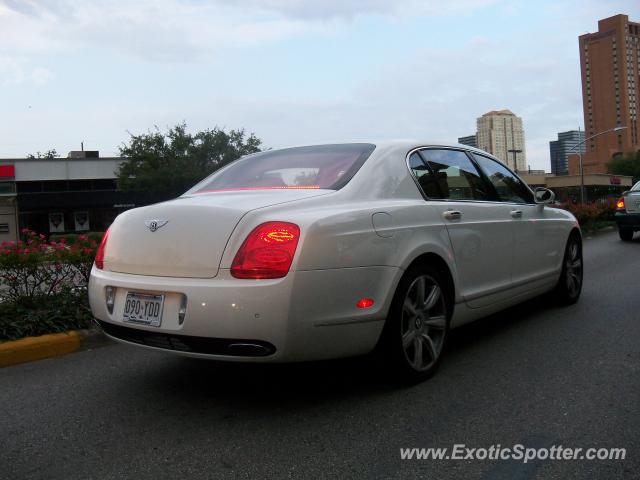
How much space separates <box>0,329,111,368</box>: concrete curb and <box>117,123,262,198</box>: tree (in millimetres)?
34701

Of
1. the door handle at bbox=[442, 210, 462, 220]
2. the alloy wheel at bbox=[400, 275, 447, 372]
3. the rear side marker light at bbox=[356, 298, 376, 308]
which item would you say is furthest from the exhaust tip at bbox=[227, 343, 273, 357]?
the door handle at bbox=[442, 210, 462, 220]

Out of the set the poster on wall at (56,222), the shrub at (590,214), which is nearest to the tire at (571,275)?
the shrub at (590,214)

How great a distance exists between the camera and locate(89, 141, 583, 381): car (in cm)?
292

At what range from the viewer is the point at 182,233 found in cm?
316

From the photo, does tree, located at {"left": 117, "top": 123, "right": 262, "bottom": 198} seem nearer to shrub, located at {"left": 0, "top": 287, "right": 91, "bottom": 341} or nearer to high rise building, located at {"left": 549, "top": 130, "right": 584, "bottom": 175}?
shrub, located at {"left": 0, "top": 287, "right": 91, "bottom": 341}

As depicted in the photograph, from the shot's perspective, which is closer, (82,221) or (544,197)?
(544,197)

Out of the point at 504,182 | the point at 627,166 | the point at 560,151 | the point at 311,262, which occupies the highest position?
the point at 560,151

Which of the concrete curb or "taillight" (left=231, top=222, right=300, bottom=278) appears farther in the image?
the concrete curb

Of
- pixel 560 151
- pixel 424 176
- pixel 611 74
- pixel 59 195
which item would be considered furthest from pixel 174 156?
pixel 560 151

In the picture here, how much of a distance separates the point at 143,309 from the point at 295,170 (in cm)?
132

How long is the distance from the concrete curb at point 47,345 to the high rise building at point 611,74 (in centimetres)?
8896

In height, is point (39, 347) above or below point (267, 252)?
below

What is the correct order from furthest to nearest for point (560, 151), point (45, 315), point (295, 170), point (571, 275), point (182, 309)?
point (560, 151) < point (571, 275) < point (45, 315) < point (295, 170) < point (182, 309)

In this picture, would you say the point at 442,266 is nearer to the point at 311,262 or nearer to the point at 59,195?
the point at 311,262
